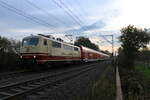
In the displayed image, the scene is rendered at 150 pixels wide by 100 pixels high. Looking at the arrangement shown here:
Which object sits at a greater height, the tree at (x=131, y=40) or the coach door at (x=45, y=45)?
the tree at (x=131, y=40)

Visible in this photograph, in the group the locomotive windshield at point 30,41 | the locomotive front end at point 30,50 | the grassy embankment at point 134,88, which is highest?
the locomotive windshield at point 30,41

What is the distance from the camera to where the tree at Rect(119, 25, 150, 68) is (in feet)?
106

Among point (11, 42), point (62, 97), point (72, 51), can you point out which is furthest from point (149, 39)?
point (11, 42)

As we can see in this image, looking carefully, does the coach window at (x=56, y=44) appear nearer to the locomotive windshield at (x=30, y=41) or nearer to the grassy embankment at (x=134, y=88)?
the locomotive windshield at (x=30, y=41)

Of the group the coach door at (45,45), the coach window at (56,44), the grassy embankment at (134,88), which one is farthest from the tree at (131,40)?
the grassy embankment at (134,88)

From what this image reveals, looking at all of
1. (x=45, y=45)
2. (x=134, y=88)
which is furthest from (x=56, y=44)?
(x=134, y=88)

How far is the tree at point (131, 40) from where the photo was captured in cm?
3244

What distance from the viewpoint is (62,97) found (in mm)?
7758

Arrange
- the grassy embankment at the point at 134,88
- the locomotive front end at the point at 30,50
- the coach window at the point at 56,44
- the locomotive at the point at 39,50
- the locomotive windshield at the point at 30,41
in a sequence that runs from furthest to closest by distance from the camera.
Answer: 1. the coach window at the point at 56,44
2. the locomotive windshield at the point at 30,41
3. the locomotive at the point at 39,50
4. the locomotive front end at the point at 30,50
5. the grassy embankment at the point at 134,88

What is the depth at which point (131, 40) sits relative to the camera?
119 feet

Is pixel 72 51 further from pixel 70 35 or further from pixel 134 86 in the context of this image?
pixel 134 86

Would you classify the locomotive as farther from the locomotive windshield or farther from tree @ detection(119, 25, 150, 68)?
tree @ detection(119, 25, 150, 68)

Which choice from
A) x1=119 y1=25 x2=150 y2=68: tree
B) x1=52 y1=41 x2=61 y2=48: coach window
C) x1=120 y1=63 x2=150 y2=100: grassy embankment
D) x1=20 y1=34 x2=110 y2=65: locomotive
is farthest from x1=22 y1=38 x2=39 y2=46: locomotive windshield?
x1=119 y1=25 x2=150 y2=68: tree

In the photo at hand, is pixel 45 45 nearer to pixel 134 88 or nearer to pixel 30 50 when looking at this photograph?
pixel 30 50
